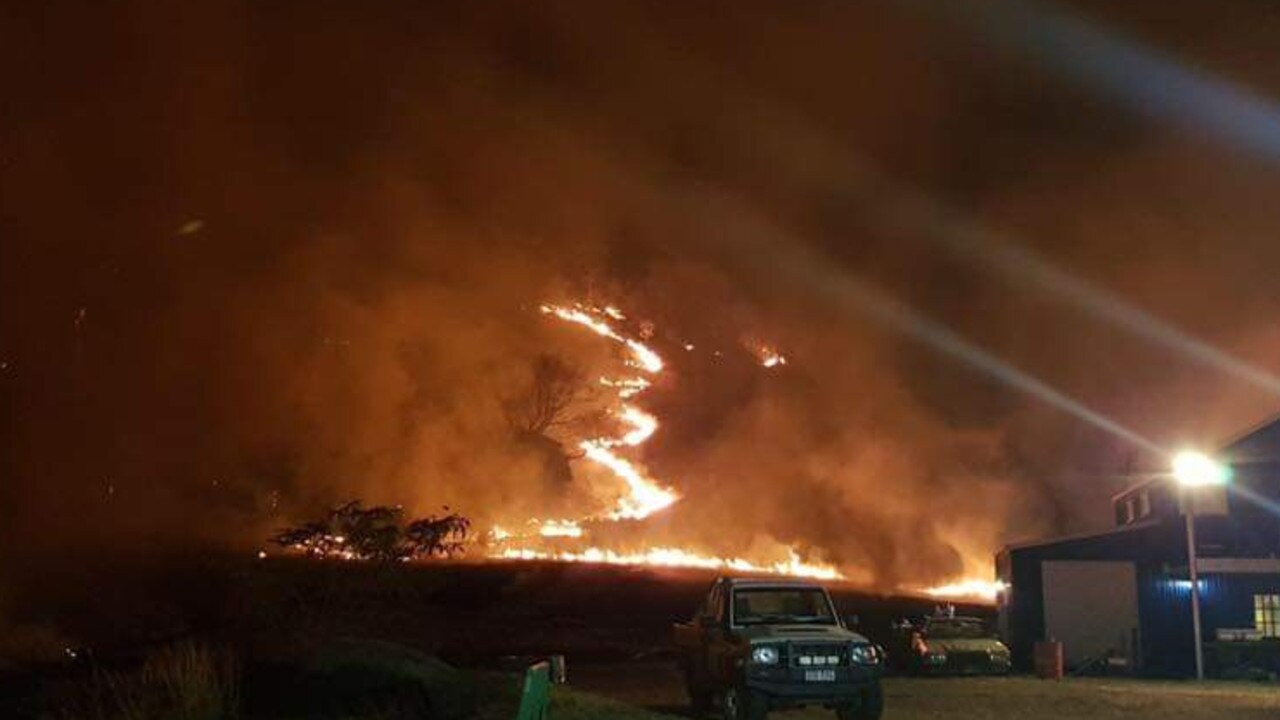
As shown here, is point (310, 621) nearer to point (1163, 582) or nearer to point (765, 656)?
point (765, 656)

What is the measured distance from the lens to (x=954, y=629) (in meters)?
25.9

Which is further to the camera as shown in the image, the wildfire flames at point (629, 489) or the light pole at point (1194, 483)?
the wildfire flames at point (629, 489)

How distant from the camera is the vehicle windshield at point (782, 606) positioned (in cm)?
1612

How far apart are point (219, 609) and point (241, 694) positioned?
7546 mm

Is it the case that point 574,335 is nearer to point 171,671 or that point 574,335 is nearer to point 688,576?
point 688,576

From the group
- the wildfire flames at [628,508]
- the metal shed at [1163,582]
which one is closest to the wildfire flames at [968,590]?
the wildfire flames at [628,508]

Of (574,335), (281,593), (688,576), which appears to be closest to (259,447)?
(574,335)

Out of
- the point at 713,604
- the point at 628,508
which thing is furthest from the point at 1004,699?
the point at 628,508

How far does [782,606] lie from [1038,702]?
5.29 m

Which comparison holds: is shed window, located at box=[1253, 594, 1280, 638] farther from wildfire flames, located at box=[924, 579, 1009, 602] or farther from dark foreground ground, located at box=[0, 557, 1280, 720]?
wildfire flames, located at box=[924, 579, 1009, 602]

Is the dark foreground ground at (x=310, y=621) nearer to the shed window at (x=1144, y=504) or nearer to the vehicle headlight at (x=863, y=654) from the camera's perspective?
the vehicle headlight at (x=863, y=654)

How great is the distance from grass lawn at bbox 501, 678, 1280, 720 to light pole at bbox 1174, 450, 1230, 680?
1769 millimetres

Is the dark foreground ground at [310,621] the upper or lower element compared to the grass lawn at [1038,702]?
upper

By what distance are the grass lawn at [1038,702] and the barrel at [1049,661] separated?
2.91ft
